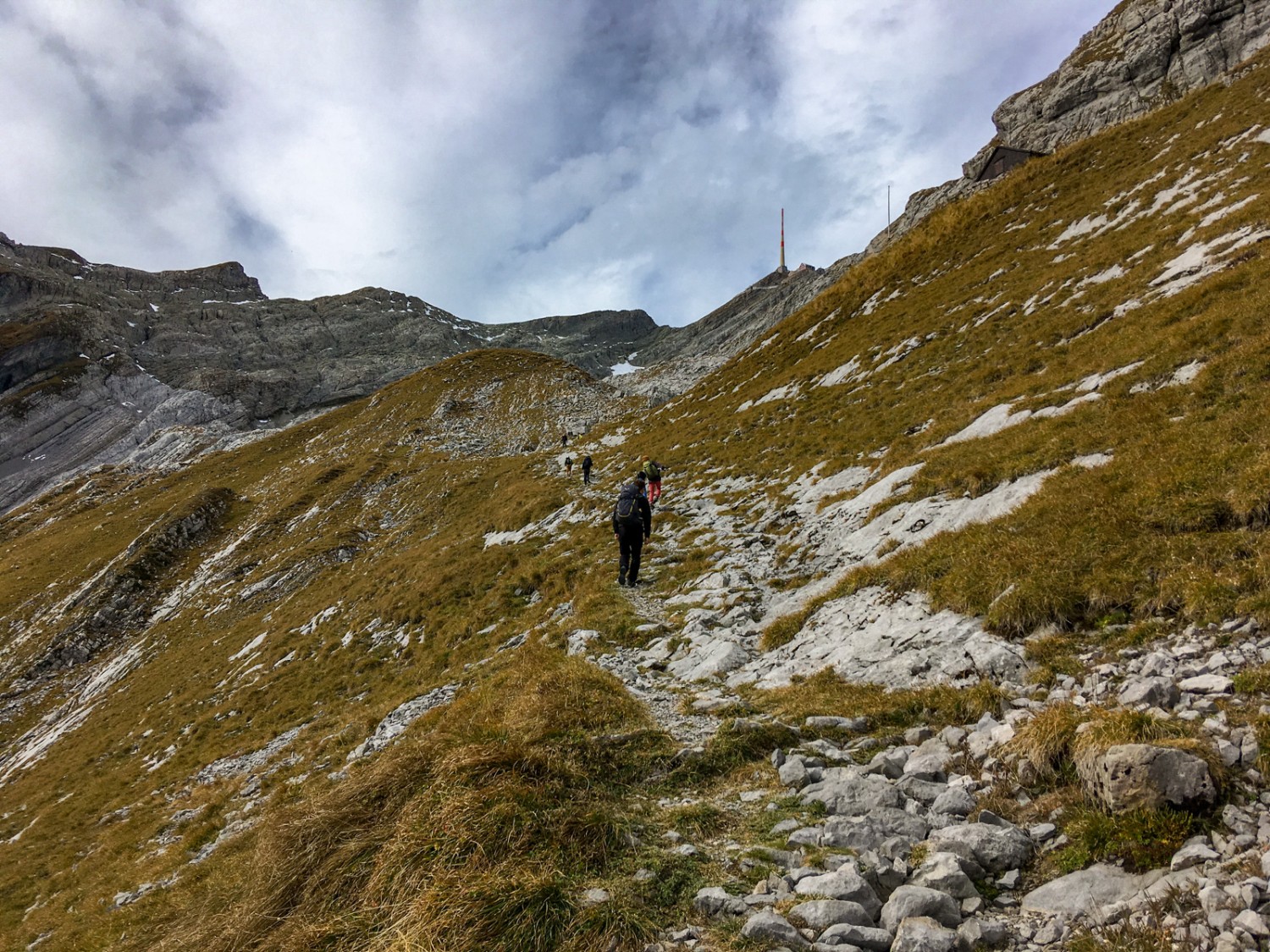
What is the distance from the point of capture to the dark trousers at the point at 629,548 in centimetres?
1917

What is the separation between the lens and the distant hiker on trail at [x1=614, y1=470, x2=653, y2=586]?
1905 centimetres

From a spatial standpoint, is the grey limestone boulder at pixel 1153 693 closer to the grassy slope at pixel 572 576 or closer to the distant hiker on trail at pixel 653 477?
the grassy slope at pixel 572 576

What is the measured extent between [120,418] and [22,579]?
12013 cm

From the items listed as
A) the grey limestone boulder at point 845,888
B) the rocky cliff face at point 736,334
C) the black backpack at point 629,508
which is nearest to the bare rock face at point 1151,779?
the grey limestone boulder at point 845,888

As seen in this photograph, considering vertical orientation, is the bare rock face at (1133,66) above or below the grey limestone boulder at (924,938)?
above

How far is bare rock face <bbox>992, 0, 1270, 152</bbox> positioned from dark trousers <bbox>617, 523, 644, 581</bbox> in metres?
77.9

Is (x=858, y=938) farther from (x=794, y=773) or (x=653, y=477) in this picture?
(x=653, y=477)

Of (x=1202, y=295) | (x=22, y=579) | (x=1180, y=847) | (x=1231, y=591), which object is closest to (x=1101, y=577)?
(x=1231, y=591)

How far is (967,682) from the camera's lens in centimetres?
826

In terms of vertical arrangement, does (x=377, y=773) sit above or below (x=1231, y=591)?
above

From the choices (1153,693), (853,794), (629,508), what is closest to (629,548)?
(629,508)

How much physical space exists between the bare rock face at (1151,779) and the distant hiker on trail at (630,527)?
14685mm

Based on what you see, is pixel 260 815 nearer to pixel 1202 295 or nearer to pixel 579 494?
pixel 579 494

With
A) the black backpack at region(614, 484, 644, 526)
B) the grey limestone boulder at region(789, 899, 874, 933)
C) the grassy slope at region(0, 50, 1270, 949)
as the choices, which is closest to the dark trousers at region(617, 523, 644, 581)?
the black backpack at region(614, 484, 644, 526)
